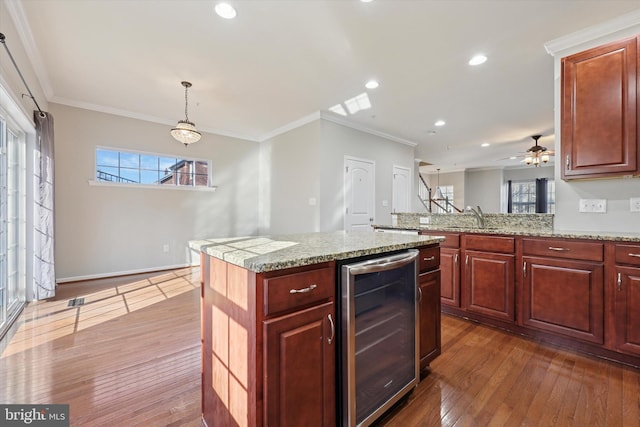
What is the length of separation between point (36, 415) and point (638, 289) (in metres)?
3.72

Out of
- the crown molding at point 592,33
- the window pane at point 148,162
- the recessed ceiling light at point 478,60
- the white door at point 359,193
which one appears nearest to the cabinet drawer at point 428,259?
the recessed ceiling light at point 478,60

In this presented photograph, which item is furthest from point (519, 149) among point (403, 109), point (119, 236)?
point (119, 236)

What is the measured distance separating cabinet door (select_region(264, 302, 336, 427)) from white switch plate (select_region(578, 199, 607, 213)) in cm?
264

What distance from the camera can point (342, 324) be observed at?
3.93 ft

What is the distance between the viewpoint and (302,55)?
2.88 m

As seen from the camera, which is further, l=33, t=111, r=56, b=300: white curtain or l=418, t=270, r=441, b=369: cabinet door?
l=33, t=111, r=56, b=300: white curtain

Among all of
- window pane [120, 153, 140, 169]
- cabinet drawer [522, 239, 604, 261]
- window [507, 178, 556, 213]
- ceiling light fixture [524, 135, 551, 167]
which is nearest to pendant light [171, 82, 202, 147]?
window pane [120, 153, 140, 169]

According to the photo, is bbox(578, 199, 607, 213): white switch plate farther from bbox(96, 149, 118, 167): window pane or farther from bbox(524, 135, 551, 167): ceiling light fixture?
bbox(96, 149, 118, 167): window pane

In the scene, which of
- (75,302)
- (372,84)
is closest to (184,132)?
(75,302)

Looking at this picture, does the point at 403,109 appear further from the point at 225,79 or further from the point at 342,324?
the point at 342,324

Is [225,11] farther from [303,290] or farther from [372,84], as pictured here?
[303,290]

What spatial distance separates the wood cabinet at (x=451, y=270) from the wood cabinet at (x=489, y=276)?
7cm

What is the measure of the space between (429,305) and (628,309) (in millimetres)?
1403

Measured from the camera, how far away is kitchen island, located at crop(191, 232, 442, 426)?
0.97 m
